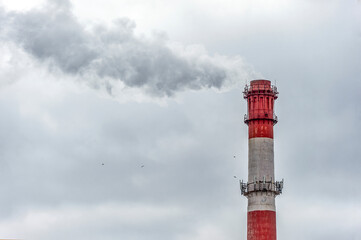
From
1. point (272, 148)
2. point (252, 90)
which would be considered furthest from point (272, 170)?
point (252, 90)

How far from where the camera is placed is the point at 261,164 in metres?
116

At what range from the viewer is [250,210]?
115438mm

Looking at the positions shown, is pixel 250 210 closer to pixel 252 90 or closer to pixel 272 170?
pixel 272 170

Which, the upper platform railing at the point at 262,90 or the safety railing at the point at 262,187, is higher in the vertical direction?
the upper platform railing at the point at 262,90

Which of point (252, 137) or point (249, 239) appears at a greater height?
point (252, 137)

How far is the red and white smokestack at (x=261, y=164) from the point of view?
114 m

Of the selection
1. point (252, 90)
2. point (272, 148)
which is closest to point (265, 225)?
point (272, 148)

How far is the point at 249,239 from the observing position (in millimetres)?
114688

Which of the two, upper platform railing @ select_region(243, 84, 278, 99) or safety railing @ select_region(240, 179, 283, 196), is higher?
upper platform railing @ select_region(243, 84, 278, 99)

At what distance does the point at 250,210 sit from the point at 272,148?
836 centimetres

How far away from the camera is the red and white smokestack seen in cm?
11431

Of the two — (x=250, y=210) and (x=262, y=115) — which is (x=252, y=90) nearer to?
(x=262, y=115)

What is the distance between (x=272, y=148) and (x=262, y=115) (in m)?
4.39

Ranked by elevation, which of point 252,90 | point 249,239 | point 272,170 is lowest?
point 249,239
